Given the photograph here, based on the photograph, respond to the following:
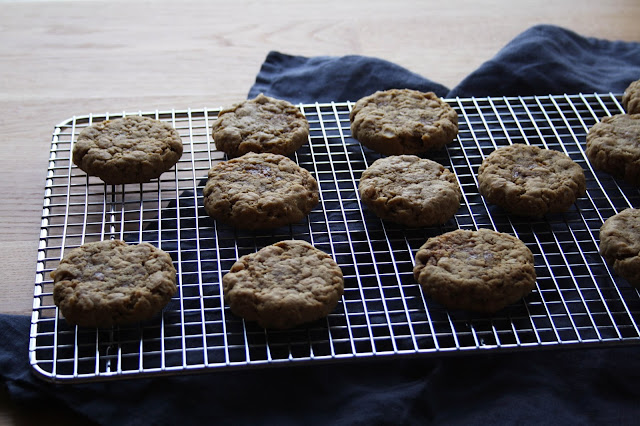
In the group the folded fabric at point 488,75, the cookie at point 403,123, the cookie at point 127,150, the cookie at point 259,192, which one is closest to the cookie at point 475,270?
the cookie at point 259,192

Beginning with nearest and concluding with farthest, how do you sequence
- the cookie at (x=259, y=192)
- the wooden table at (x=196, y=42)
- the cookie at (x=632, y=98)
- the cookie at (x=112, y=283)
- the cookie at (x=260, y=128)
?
the cookie at (x=112, y=283)
the cookie at (x=259, y=192)
the cookie at (x=260, y=128)
the cookie at (x=632, y=98)
the wooden table at (x=196, y=42)

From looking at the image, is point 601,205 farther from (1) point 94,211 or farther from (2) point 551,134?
(1) point 94,211

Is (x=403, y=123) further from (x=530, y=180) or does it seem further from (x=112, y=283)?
(x=112, y=283)

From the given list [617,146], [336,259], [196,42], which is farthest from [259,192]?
[196,42]

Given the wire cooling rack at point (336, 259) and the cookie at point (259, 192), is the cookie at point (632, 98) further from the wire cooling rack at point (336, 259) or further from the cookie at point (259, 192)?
the cookie at point (259, 192)

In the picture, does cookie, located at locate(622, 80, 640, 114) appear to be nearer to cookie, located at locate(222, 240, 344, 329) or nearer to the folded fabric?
the folded fabric

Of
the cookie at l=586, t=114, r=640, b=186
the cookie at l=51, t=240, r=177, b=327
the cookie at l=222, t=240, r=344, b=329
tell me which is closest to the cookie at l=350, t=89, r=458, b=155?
the cookie at l=586, t=114, r=640, b=186
